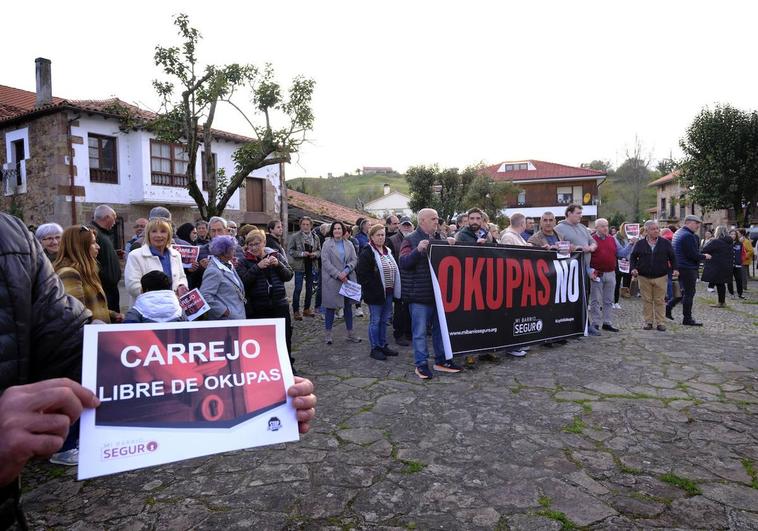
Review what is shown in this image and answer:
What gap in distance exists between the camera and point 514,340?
664cm

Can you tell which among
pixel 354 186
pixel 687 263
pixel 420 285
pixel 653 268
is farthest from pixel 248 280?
pixel 354 186

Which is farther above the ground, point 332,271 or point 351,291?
point 332,271

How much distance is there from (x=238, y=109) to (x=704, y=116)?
24796 millimetres

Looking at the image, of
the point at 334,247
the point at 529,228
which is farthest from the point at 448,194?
the point at 334,247

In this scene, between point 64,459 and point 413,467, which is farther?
point 64,459

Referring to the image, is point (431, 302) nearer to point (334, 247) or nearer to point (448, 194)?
point (334, 247)

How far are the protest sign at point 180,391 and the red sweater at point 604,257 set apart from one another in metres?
7.54

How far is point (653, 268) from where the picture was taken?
8.23m

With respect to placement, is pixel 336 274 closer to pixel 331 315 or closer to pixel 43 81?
pixel 331 315

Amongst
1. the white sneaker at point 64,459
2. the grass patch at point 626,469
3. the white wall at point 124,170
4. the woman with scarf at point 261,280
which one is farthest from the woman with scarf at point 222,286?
the white wall at point 124,170

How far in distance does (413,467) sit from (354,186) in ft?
354

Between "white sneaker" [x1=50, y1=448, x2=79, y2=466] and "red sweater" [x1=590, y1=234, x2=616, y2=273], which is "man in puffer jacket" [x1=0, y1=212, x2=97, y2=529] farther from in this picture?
"red sweater" [x1=590, y1=234, x2=616, y2=273]

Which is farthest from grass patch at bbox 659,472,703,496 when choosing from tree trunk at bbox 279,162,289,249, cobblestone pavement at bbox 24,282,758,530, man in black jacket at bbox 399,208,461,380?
tree trunk at bbox 279,162,289,249

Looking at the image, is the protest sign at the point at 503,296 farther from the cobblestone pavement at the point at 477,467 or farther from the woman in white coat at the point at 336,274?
the woman in white coat at the point at 336,274
